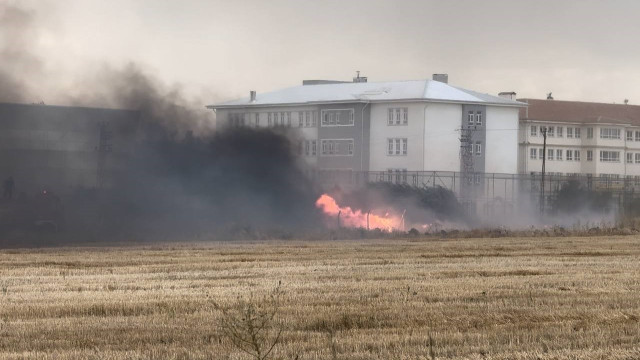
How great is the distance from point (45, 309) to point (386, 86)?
96.3m

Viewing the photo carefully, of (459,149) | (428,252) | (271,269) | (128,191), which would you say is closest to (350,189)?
(128,191)

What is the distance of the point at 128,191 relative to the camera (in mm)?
78188

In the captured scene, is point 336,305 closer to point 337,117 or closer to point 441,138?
point 441,138

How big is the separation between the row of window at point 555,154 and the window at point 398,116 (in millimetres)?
30997

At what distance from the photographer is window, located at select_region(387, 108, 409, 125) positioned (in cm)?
11538

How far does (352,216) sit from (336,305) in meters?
57.8

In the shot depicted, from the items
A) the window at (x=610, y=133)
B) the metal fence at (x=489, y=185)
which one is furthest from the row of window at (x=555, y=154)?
the metal fence at (x=489, y=185)

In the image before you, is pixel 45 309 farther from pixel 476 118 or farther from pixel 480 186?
pixel 476 118

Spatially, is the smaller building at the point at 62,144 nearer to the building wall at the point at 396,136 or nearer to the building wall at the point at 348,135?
the building wall at the point at 348,135

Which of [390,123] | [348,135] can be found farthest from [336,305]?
[348,135]

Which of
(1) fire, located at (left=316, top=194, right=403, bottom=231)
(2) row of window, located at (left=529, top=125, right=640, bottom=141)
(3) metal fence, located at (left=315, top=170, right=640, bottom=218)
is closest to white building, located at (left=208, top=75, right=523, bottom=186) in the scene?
(3) metal fence, located at (left=315, top=170, right=640, bottom=218)

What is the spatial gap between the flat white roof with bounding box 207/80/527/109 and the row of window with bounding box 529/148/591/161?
60.2 feet

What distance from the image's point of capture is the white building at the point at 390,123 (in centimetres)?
11394

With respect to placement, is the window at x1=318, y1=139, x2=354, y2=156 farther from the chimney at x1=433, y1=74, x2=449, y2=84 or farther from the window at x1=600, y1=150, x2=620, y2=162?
the window at x1=600, y1=150, x2=620, y2=162
